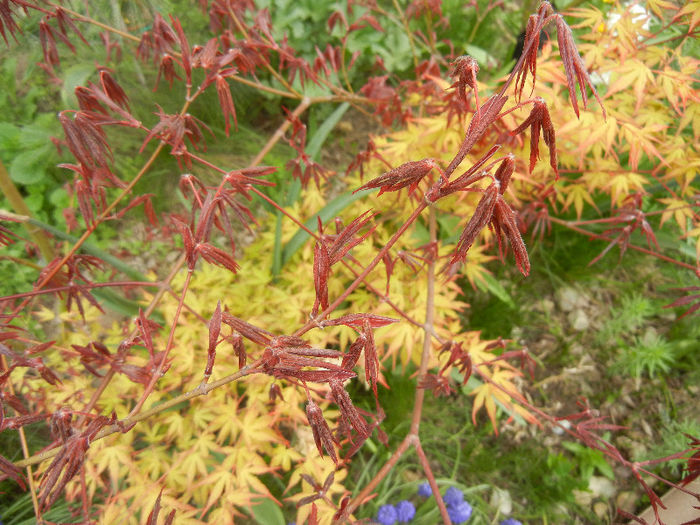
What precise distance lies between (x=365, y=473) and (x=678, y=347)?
1.31m

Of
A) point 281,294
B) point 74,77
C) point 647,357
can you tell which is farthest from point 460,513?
point 74,77

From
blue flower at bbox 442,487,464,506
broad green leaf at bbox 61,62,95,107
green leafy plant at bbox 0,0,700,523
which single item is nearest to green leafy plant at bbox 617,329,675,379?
green leafy plant at bbox 0,0,700,523

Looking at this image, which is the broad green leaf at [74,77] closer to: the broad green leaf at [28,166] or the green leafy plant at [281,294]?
the green leafy plant at [281,294]

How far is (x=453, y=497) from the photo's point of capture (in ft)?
4.22

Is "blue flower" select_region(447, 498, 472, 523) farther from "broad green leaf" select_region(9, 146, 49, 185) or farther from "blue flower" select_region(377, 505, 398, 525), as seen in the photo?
"broad green leaf" select_region(9, 146, 49, 185)

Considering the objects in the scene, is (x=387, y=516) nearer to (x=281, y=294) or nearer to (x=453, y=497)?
(x=453, y=497)

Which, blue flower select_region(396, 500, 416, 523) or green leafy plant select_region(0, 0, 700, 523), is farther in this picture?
blue flower select_region(396, 500, 416, 523)

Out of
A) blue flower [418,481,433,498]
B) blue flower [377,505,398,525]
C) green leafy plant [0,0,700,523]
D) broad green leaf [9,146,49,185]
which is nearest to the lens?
green leafy plant [0,0,700,523]

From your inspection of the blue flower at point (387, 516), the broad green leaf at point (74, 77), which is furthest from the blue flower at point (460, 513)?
the broad green leaf at point (74, 77)

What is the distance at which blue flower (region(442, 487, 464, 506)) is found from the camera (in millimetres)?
1280

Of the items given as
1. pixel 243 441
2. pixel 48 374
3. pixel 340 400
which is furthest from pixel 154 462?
pixel 340 400

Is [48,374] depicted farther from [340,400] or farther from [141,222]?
[141,222]

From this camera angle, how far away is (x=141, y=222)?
2.17m

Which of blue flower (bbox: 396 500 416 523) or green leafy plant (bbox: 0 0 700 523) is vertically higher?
green leafy plant (bbox: 0 0 700 523)
